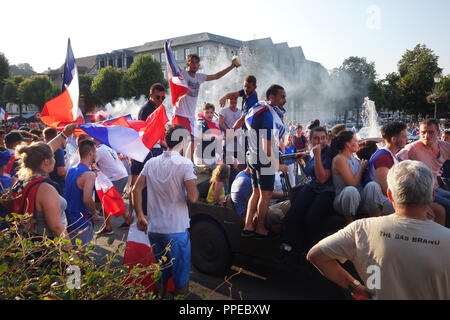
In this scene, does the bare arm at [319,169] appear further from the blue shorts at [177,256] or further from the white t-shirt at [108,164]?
the white t-shirt at [108,164]

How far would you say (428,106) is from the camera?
131ft

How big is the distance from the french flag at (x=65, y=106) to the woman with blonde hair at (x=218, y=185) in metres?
2.45

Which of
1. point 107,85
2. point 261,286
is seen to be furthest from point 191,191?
point 107,85

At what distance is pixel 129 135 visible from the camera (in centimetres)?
478

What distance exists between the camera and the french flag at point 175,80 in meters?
6.40

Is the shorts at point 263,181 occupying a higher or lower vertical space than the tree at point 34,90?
lower

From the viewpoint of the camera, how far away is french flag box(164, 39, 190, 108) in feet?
21.0

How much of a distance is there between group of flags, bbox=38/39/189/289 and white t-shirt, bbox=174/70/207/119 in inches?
59.5

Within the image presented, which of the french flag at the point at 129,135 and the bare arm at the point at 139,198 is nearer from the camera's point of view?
the bare arm at the point at 139,198

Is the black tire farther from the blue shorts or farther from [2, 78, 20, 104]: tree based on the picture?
[2, 78, 20, 104]: tree

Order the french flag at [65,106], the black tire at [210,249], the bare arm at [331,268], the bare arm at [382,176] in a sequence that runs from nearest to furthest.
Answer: the bare arm at [331,268] < the bare arm at [382,176] < the black tire at [210,249] < the french flag at [65,106]

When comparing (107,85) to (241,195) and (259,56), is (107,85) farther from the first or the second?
(241,195)

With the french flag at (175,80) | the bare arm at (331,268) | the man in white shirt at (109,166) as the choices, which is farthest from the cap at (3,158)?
the bare arm at (331,268)
